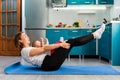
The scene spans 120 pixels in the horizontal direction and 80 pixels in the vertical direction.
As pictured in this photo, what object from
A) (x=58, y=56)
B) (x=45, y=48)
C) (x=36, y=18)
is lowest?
(x=58, y=56)

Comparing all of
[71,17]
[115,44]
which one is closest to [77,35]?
[71,17]

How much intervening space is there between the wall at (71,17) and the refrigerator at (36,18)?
229mm

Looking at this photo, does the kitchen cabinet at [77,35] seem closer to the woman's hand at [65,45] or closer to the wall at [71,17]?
the wall at [71,17]

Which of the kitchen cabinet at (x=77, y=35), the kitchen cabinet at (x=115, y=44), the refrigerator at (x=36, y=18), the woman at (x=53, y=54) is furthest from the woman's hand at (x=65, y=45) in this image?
the refrigerator at (x=36, y=18)

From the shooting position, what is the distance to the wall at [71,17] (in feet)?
24.7

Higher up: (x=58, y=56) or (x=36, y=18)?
(x=36, y=18)

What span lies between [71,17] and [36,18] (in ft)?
3.33

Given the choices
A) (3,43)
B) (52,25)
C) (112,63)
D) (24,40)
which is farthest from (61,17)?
(24,40)

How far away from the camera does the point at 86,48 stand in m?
6.86

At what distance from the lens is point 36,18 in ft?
24.5

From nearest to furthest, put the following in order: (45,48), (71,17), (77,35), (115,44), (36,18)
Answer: (45,48) → (115,44) → (77,35) → (36,18) → (71,17)

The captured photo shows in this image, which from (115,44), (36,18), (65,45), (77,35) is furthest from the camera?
(36,18)

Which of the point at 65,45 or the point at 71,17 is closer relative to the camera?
the point at 65,45

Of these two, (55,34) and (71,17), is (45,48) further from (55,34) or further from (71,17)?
(71,17)
